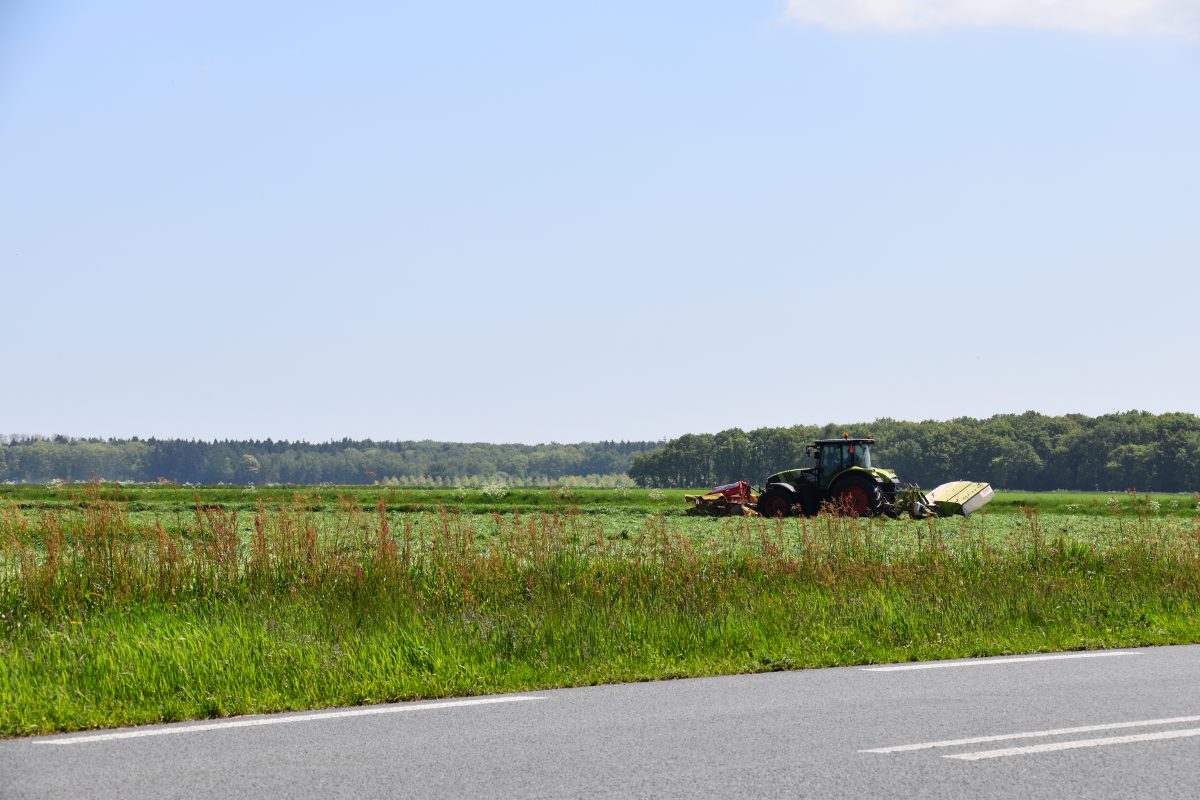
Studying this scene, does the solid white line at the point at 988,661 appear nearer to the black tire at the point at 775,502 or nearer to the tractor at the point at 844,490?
the tractor at the point at 844,490

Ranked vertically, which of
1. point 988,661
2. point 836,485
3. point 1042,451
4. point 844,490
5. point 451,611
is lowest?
point 988,661

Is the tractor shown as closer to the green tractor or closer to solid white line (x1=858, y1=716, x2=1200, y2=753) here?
the green tractor

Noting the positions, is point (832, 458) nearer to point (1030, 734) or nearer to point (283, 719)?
point (1030, 734)

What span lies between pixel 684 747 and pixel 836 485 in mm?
25298

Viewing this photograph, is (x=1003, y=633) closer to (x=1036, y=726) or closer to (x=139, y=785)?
(x=1036, y=726)

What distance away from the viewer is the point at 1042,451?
114562 millimetres

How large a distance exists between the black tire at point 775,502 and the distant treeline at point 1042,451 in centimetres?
7449

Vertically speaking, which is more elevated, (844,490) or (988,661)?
(844,490)

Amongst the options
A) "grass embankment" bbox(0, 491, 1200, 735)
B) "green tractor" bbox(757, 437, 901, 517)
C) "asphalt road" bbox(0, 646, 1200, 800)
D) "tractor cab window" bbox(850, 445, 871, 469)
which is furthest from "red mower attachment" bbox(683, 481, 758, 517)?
"asphalt road" bbox(0, 646, 1200, 800)

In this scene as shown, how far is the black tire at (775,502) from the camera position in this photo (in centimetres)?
3181

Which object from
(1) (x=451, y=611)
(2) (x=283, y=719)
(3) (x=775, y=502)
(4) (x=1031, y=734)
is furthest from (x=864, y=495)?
(2) (x=283, y=719)

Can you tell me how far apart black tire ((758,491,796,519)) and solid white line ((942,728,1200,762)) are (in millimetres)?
24495

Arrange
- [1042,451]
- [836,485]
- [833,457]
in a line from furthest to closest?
[1042,451], [833,457], [836,485]

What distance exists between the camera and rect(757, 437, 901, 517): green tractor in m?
31.1
